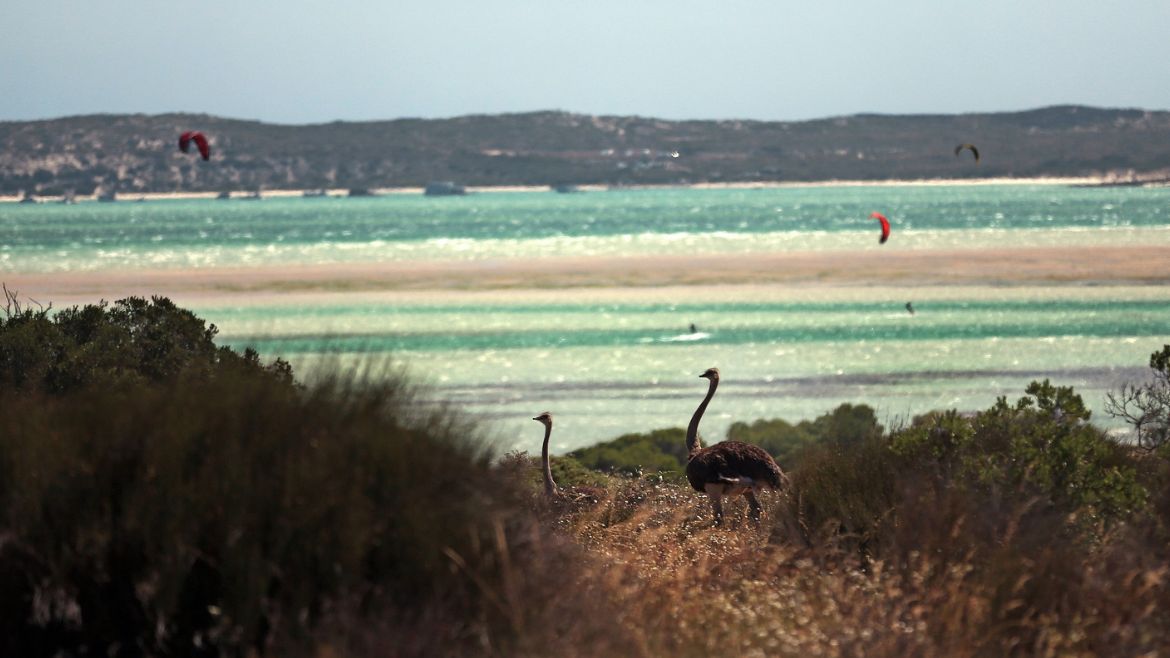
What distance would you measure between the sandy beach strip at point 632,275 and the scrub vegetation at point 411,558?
4359 cm

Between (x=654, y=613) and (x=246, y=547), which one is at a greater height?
(x=246, y=547)

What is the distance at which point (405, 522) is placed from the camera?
5648mm

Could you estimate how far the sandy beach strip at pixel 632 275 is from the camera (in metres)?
53.1

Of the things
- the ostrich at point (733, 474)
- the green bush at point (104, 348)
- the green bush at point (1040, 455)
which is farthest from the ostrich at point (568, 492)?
the green bush at point (1040, 455)

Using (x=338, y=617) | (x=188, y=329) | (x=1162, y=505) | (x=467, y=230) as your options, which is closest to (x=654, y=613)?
(x=338, y=617)

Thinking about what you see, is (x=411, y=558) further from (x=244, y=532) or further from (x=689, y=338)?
(x=689, y=338)

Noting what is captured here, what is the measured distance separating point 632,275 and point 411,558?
55.6 m

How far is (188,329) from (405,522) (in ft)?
26.7

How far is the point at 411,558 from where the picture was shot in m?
5.64

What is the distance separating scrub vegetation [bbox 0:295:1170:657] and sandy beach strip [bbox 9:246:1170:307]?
143ft

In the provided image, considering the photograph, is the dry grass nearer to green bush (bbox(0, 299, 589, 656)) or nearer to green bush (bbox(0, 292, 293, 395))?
green bush (bbox(0, 299, 589, 656))

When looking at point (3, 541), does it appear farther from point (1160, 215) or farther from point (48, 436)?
point (1160, 215)

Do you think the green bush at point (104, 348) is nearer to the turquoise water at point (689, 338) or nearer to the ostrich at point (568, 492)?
the turquoise water at point (689, 338)

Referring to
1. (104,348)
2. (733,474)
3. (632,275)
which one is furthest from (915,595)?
(632,275)
